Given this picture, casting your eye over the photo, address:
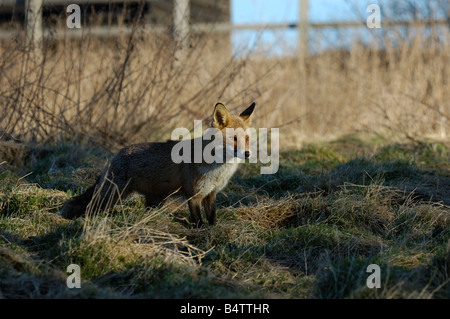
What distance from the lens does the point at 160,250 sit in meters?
4.18

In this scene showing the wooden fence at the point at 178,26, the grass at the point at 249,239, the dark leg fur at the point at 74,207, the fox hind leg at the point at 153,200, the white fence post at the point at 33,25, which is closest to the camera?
the grass at the point at 249,239

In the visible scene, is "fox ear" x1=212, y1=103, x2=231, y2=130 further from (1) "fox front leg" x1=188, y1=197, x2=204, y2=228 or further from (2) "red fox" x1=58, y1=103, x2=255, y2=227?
(1) "fox front leg" x1=188, y1=197, x2=204, y2=228

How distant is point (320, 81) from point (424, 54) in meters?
2.42

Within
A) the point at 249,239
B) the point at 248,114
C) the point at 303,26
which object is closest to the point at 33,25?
the point at 248,114

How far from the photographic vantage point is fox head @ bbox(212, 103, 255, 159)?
521cm

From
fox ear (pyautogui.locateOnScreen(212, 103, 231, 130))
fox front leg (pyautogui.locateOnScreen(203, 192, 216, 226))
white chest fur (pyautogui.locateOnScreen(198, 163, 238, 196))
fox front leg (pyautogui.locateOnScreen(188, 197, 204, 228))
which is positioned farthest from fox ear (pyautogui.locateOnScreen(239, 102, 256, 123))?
fox front leg (pyautogui.locateOnScreen(188, 197, 204, 228))

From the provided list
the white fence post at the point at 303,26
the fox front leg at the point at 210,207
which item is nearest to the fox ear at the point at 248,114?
the fox front leg at the point at 210,207

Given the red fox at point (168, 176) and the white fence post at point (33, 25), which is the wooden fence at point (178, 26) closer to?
the white fence post at point (33, 25)

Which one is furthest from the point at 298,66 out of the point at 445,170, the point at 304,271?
the point at 304,271

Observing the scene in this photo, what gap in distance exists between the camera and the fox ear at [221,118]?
5.26 meters

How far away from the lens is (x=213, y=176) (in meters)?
5.27

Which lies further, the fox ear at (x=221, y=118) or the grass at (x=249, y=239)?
the fox ear at (x=221, y=118)
